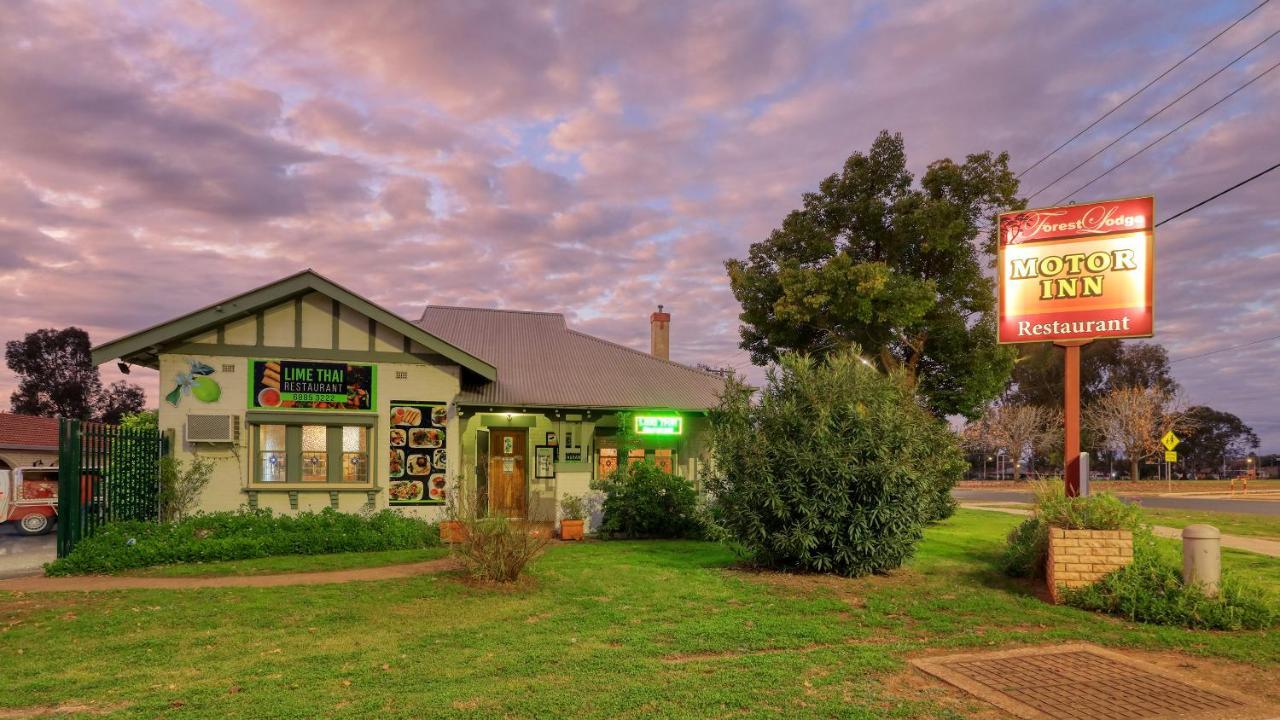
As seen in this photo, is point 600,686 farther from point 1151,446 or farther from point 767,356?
point 1151,446

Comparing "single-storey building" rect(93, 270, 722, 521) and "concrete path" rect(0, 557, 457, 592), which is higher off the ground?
"single-storey building" rect(93, 270, 722, 521)

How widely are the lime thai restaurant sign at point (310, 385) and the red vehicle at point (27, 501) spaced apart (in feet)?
25.3

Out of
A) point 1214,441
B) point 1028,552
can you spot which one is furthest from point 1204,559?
point 1214,441

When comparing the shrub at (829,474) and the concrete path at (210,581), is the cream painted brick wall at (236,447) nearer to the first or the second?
the concrete path at (210,581)

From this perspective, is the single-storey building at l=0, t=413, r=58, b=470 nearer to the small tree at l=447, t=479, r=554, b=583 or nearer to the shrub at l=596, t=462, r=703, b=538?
the shrub at l=596, t=462, r=703, b=538

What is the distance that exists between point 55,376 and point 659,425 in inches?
2329

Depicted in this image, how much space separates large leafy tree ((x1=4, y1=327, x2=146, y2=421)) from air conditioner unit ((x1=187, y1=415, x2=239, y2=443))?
52.5 metres

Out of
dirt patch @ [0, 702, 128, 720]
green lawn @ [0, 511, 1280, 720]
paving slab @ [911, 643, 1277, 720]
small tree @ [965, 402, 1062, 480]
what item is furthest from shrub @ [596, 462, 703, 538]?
small tree @ [965, 402, 1062, 480]

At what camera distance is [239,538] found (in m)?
13.2

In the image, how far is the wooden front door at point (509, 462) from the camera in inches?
726

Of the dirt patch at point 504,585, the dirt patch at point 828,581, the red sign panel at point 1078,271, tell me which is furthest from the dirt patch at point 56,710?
the red sign panel at point 1078,271

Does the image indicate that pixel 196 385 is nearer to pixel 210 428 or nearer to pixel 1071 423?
pixel 210 428

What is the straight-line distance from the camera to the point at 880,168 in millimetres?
22875

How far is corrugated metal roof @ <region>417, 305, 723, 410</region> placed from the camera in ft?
57.3
